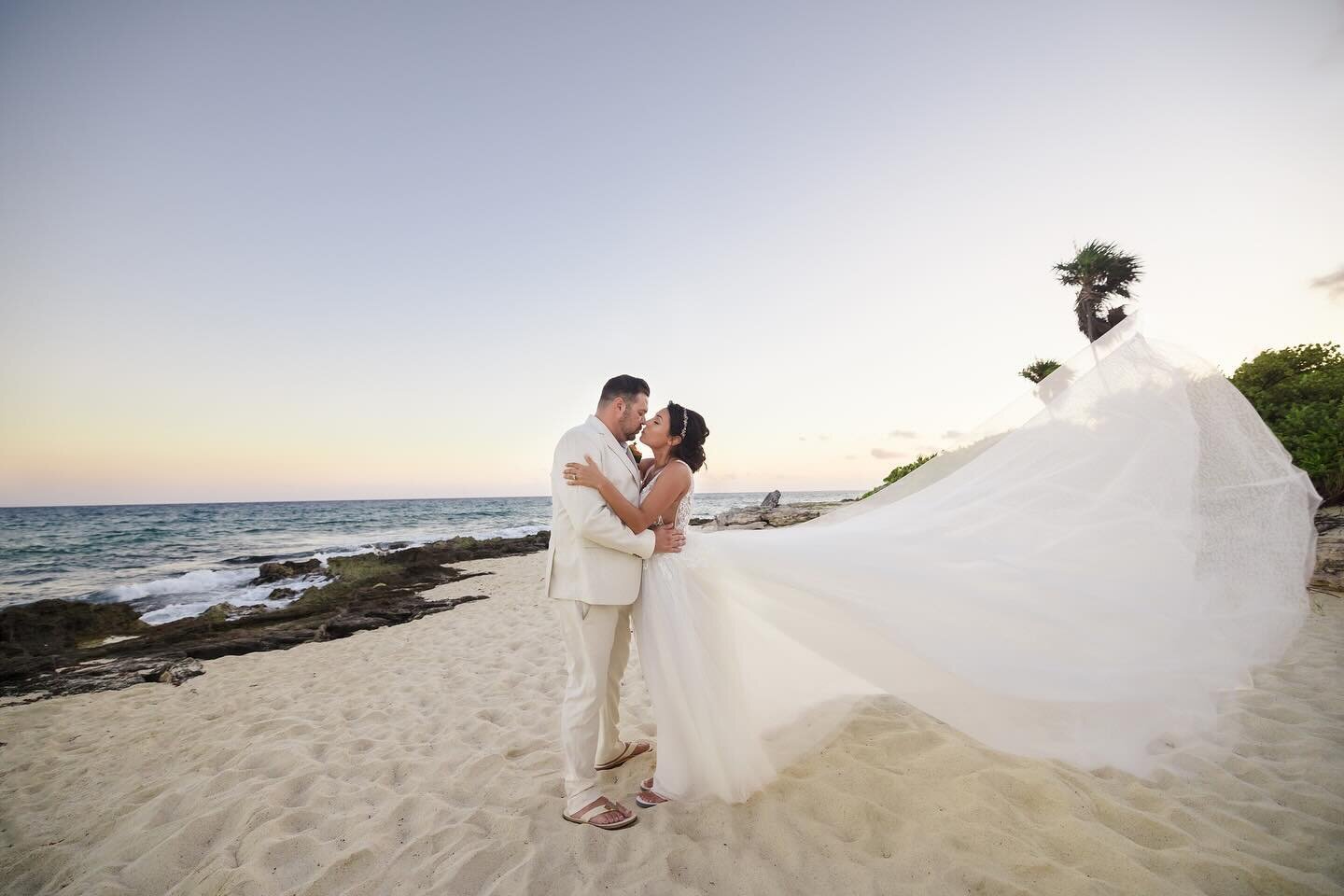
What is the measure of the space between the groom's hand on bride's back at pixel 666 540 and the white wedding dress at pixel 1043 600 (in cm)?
7

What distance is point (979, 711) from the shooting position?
2662mm

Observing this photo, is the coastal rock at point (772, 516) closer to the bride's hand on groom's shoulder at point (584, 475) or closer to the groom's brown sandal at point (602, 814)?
the groom's brown sandal at point (602, 814)

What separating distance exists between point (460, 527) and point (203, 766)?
34.0m

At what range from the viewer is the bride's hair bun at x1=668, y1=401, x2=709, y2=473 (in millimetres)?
3135

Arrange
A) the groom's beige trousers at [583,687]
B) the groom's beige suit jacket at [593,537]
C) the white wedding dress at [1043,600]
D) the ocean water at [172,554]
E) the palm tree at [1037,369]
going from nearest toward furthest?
1. the white wedding dress at [1043,600]
2. the groom's beige suit jacket at [593,537]
3. the groom's beige trousers at [583,687]
4. the ocean water at [172,554]
5. the palm tree at [1037,369]

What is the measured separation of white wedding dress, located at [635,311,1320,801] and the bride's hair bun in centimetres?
49

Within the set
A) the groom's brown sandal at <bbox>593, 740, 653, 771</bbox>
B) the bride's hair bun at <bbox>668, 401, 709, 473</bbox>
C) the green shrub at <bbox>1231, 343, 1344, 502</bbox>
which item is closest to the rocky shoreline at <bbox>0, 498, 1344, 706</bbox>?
the green shrub at <bbox>1231, 343, 1344, 502</bbox>

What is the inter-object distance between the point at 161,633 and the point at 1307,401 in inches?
754

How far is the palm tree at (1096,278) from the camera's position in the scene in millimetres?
17703

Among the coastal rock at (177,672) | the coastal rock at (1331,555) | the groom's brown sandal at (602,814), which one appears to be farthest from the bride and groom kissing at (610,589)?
the coastal rock at (1331,555)

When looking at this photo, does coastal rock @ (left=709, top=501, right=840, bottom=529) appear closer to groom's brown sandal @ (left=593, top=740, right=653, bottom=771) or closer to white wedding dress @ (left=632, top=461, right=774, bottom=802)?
groom's brown sandal @ (left=593, top=740, right=653, bottom=771)

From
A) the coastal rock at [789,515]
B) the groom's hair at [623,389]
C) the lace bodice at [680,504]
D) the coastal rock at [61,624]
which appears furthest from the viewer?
the coastal rock at [789,515]

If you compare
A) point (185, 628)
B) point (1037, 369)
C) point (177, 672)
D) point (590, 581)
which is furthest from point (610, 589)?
point (1037, 369)

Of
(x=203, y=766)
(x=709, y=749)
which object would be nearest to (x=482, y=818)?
(x=709, y=749)
